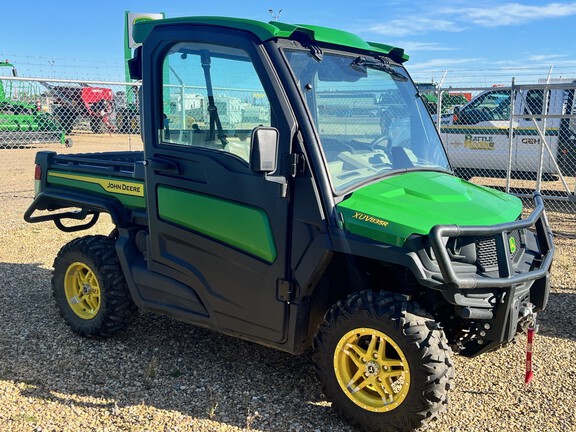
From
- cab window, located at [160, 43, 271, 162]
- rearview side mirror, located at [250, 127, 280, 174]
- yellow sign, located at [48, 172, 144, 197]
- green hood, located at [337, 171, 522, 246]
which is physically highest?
cab window, located at [160, 43, 271, 162]

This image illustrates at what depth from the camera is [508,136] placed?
1030cm

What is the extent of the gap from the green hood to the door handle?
1.16 metres

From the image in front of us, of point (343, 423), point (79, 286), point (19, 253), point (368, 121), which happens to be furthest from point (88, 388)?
point (19, 253)

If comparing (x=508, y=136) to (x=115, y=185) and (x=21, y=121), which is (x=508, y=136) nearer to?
(x=115, y=185)

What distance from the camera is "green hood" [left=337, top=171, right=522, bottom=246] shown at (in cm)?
294

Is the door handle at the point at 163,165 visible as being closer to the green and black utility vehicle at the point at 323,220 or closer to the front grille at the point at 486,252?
Answer: the green and black utility vehicle at the point at 323,220

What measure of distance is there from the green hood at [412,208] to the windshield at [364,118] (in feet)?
0.41

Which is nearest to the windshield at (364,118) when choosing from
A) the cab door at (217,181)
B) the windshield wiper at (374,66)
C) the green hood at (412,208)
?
the windshield wiper at (374,66)

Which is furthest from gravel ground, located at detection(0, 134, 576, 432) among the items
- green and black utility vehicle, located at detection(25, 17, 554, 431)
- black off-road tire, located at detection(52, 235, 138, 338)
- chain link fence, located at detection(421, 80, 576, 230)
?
chain link fence, located at detection(421, 80, 576, 230)

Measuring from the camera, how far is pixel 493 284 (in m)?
2.92

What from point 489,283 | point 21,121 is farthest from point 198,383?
point 21,121

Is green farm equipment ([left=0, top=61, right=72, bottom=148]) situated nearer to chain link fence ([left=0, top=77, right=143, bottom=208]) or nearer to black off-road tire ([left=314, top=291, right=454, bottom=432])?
chain link fence ([left=0, top=77, right=143, bottom=208])

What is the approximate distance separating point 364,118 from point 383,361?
153 centimetres

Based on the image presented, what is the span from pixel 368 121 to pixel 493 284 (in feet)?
4.40
